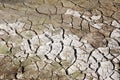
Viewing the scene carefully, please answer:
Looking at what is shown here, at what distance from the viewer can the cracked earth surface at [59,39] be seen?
8.46 ft

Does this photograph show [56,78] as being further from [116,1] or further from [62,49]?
[116,1]

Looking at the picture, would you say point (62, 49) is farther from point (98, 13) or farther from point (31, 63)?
point (98, 13)

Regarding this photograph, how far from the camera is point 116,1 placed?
340 centimetres

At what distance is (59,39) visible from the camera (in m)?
2.87

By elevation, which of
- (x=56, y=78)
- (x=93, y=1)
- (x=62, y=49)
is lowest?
(x=56, y=78)

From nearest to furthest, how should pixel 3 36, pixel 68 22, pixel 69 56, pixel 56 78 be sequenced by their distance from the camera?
pixel 56 78 → pixel 69 56 → pixel 3 36 → pixel 68 22

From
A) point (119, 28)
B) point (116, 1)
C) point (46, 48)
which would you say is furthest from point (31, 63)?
point (116, 1)

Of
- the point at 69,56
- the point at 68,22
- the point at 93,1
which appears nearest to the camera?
the point at 69,56

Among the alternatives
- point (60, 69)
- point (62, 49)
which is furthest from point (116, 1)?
point (60, 69)

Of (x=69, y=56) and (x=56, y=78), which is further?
(x=69, y=56)

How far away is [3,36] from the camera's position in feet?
9.50

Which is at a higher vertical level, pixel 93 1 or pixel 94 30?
pixel 93 1

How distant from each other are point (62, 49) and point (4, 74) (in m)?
0.54

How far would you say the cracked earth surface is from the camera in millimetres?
2580
